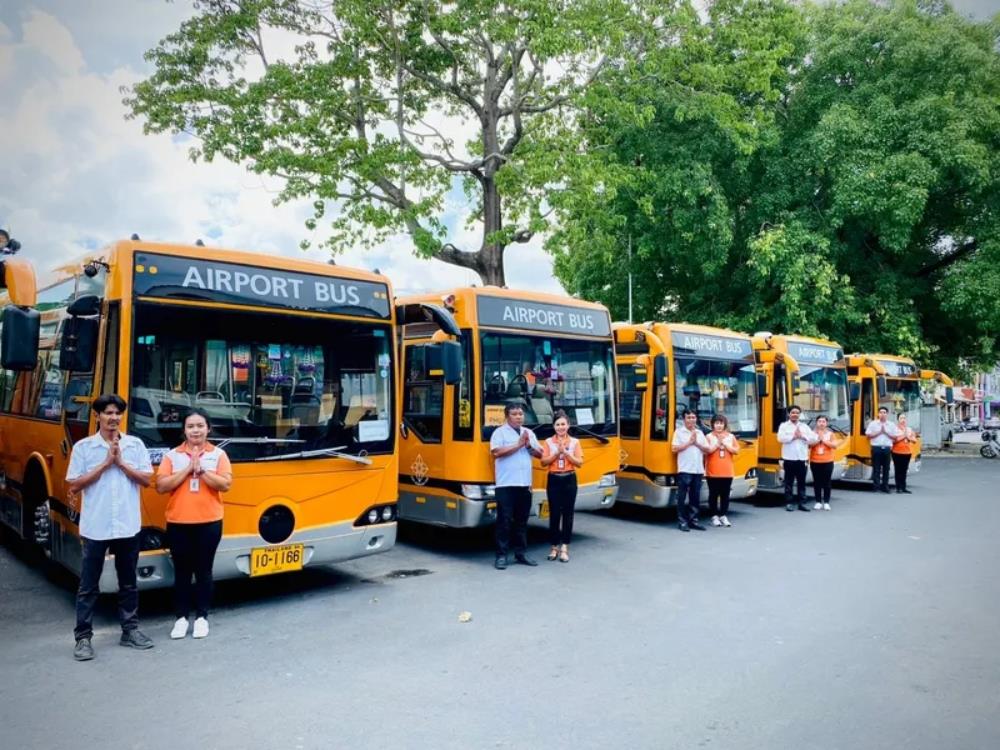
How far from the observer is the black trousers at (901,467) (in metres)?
16.2

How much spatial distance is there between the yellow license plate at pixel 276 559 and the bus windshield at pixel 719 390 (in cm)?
663

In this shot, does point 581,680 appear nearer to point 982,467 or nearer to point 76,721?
point 76,721

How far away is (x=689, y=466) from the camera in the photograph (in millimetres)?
11180

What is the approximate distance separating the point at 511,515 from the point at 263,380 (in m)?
3.37

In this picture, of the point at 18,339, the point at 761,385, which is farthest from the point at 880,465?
the point at 18,339

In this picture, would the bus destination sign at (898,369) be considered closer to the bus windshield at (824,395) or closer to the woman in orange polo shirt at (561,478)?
the bus windshield at (824,395)

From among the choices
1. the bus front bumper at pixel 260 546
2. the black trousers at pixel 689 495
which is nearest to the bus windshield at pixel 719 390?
the black trousers at pixel 689 495

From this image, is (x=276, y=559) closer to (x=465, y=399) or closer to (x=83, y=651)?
(x=83, y=651)

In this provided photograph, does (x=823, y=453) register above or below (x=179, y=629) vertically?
above

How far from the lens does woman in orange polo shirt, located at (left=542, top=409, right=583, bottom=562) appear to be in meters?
8.80

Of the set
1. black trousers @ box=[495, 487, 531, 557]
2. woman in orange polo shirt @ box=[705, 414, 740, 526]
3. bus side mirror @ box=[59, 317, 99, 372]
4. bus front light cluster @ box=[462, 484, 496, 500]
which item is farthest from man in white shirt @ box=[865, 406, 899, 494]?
bus side mirror @ box=[59, 317, 99, 372]

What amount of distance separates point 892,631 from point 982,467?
64.5 feet

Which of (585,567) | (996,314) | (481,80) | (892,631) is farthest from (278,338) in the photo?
(996,314)

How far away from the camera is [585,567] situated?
8727 mm
